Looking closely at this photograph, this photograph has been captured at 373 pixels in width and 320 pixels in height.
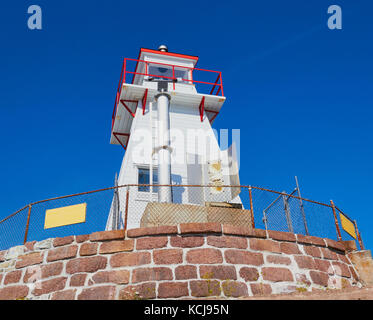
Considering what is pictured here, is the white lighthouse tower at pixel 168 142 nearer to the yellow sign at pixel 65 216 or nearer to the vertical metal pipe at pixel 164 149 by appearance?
the vertical metal pipe at pixel 164 149

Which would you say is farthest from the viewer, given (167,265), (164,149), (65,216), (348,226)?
(164,149)

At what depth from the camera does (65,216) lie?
27.8 feet

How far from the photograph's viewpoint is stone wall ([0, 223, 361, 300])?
23.3 ft

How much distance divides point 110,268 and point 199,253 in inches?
70.7

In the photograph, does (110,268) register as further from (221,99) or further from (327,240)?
(221,99)

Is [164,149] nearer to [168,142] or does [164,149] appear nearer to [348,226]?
[168,142]

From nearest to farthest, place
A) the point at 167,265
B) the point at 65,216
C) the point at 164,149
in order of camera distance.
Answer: the point at 167,265, the point at 65,216, the point at 164,149

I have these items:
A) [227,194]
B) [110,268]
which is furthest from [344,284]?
[110,268]

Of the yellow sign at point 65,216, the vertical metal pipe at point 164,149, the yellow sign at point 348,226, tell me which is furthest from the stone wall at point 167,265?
the vertical metal pipe at point 164,149

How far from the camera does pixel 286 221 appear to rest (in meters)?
9.50

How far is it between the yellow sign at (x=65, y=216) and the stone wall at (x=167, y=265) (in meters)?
0.42

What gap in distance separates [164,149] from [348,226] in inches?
233

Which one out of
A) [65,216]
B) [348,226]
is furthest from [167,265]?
[348,226]

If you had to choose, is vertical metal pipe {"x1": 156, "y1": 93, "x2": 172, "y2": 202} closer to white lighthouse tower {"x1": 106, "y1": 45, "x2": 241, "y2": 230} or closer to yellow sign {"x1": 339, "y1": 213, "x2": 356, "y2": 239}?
white lighthouse tower {"x1": 106, "y1": 45, "x2": 241, "y2": 230}
